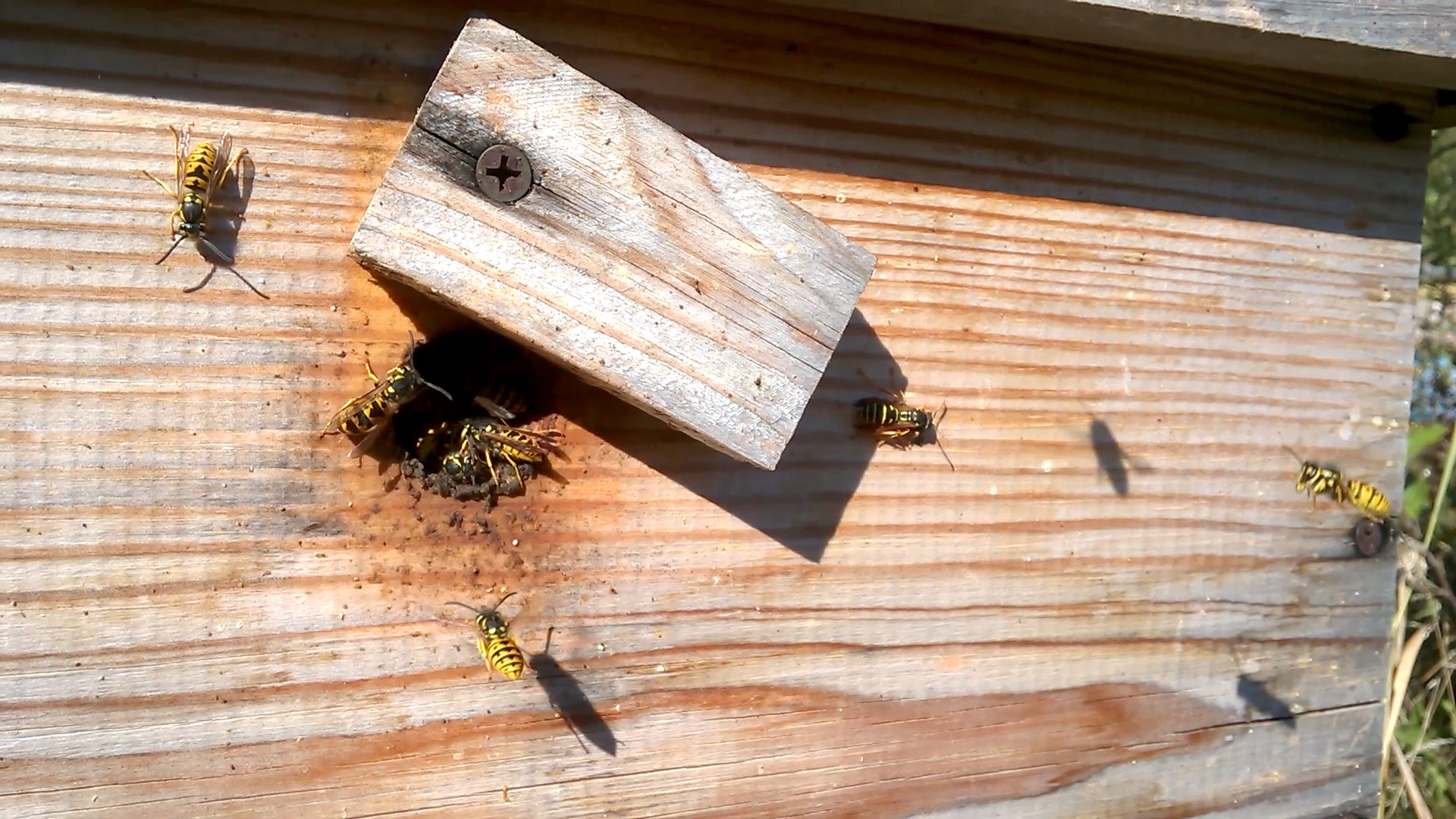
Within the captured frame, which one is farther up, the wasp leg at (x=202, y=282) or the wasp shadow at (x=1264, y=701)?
the wasp leg at (x=202, y=282)

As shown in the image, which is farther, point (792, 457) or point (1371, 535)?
point (1371, 535)

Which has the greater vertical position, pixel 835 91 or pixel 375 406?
pixel 835 91

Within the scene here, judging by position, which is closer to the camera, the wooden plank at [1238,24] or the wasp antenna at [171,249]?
the wasp antenna at [171,249]

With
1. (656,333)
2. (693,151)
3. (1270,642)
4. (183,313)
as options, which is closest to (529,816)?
(656,333)

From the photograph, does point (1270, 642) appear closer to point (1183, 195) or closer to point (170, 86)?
point (1183, 195)

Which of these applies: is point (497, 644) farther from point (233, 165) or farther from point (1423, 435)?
point (1423, 435)

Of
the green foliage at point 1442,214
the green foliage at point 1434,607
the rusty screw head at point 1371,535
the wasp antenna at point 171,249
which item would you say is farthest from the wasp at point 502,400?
the green foliage at point 1442,214

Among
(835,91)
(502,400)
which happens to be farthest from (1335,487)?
(502,400)

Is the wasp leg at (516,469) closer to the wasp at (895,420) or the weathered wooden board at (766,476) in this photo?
the weathered wooden board at (766,476)

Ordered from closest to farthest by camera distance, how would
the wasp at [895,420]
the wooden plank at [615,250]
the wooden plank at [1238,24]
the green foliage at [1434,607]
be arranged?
the wooden plank at [615,250], the wooden plank at [1238,24], the wasp at [895,420], the green foliage at [1434,607]
